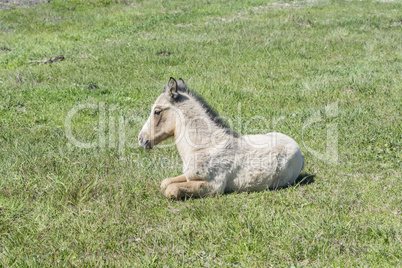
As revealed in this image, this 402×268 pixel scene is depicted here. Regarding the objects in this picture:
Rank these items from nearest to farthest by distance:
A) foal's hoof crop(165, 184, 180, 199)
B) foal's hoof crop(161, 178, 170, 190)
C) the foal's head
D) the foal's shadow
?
1. foal's hoof crop(165, 184, 180, 199)
2. foal's hoof crop(161, 178, 170, 190)
3. the foal's head
4. the foal's shadow

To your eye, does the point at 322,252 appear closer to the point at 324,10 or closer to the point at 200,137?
the point at 200,137

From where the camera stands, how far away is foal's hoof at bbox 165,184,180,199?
5.60 m

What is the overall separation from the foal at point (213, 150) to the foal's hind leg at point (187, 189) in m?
0.04

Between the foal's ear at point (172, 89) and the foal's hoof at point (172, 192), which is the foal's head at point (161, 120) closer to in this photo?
the foal's ear at point (172, 89)

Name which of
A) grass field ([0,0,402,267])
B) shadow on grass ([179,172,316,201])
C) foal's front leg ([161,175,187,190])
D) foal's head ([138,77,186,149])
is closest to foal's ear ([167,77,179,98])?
A: foal's head ([138,77,186,149])

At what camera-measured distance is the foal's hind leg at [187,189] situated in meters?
5.62

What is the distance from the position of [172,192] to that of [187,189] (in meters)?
0.21

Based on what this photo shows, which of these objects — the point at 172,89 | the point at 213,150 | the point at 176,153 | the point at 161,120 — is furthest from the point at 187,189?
the point at 176,153

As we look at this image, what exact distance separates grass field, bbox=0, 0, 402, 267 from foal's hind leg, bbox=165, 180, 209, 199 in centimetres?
12

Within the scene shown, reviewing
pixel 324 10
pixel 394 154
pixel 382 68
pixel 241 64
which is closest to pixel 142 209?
pixel 394 154

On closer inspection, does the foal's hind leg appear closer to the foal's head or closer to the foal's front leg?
the foal's front leg

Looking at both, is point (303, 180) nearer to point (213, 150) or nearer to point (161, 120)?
point (213, 150)

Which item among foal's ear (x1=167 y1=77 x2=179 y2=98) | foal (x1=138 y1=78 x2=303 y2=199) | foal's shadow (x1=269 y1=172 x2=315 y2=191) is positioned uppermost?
foal's ear (x1=167 y1=77 x2=179 y2=98)

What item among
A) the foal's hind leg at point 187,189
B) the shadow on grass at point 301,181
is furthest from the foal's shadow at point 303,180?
the foal's hind leg at point 187,189
